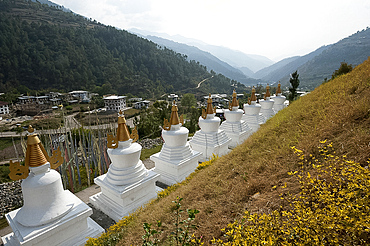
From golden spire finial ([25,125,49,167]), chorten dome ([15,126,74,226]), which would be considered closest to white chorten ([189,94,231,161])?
chorten dome ([15,126,74,226])

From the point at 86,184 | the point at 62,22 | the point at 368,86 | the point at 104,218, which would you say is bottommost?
the point at 86,184

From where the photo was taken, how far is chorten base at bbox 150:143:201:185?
7.39 meters

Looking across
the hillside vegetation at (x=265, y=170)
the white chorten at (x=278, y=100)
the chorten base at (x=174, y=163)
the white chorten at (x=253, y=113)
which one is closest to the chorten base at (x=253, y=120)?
the white chorten at (x=253, y=113)

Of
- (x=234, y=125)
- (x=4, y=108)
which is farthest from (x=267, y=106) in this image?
(x=4, y=108)

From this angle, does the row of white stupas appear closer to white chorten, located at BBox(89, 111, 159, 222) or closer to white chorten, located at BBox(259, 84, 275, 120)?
white chorten, located at BBox(89, 111, 159, 222)

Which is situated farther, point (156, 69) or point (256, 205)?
point (156, 69)

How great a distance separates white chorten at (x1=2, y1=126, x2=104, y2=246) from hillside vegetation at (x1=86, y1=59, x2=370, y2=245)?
1.31m

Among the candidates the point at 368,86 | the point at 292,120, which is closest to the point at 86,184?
the point at 292,120

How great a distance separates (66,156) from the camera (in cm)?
956

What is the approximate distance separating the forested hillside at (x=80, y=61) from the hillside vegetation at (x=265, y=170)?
60.7 metres

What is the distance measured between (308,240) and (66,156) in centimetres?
1044

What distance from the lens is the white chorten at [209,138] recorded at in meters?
9.16

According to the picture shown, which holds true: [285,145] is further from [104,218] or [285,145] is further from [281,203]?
[104,218]

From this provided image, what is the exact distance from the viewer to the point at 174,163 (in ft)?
23.9
